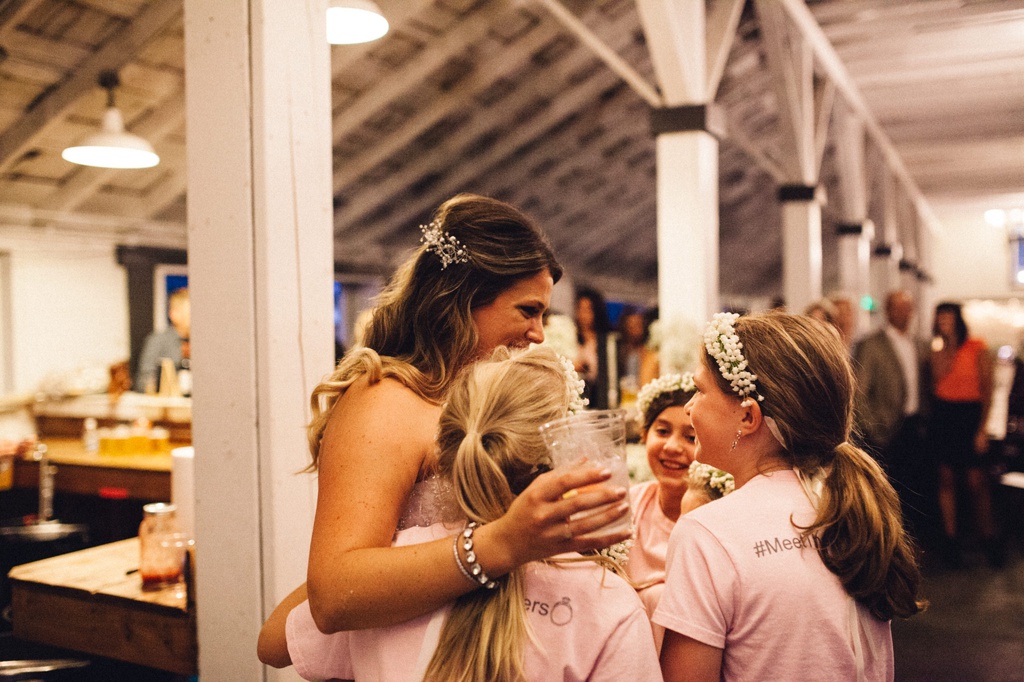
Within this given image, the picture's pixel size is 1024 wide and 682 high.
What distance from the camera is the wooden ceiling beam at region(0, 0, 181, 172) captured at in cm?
538

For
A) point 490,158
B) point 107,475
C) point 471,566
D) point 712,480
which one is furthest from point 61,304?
point 471,566

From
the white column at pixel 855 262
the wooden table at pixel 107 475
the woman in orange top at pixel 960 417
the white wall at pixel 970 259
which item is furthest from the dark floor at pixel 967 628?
the white wall at pixel 970 259

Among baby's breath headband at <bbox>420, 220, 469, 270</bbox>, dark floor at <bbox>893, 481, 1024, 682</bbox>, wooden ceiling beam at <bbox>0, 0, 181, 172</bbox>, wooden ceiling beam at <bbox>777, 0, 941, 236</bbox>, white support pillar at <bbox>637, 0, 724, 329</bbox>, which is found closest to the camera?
baby's breath headband at <bbox>420, 220, 469, 270</bbox>

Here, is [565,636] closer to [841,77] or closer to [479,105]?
[479,105]

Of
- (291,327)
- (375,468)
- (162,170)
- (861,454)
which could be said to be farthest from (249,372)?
(162,170)

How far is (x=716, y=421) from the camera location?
1.45 m

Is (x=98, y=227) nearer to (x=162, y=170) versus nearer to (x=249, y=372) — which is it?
(x=162, y=170)

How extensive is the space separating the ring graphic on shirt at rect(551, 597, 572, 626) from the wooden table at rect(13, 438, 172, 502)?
385 centimetres

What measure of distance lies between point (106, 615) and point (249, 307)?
37.5 inches

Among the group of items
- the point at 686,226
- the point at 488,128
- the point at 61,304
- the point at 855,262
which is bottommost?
the point at 61,304

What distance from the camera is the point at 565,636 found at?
1120mm

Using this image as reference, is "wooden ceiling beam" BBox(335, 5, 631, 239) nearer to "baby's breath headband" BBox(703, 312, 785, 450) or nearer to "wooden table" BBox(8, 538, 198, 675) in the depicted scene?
"wooden table" BBox(8, 538, 198, 675)

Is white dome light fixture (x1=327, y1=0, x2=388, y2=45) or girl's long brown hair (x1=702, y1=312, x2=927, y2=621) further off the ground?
white dome light fixture (x1=327, y1=0, x2=388, y2=45)

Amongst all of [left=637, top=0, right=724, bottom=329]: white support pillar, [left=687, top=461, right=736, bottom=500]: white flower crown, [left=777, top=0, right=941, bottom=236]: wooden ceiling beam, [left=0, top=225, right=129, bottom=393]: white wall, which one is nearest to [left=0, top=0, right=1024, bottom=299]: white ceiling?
[left=777, top=0, right=941, bottom=236]: wooden ceiling beam
